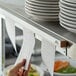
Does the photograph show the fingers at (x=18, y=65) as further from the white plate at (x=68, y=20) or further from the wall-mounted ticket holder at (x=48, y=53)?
the white plate at (x=68, y=20)

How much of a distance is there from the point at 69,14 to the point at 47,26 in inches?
5.2

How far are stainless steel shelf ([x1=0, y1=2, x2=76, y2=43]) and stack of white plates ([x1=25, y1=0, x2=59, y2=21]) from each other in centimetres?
Result: 2

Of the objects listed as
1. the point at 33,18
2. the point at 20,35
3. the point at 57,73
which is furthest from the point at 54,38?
the point at 20,35

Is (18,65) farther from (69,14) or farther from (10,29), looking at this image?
(69,14)

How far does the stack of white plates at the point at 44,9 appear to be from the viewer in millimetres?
799

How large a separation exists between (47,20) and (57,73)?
0.24m

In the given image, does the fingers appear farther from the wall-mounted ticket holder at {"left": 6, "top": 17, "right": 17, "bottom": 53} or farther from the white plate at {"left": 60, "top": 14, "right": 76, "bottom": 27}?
the white plate at {"left": 60, "top": 14, "right": 76, "bottom": 27}

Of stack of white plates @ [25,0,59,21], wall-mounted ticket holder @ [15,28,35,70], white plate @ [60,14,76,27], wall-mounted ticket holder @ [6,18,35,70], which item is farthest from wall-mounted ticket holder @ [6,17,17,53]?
white plate @ [60,14,76,27]

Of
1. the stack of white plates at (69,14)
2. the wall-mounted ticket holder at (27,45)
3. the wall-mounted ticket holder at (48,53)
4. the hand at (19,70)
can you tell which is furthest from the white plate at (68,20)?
the hand at (19,70)

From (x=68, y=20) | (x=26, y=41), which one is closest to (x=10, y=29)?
(x=26, y=41)

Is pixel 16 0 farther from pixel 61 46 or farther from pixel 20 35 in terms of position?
pixel 61 46

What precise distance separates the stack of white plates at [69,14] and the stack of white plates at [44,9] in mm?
86

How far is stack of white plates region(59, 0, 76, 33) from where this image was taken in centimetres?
67

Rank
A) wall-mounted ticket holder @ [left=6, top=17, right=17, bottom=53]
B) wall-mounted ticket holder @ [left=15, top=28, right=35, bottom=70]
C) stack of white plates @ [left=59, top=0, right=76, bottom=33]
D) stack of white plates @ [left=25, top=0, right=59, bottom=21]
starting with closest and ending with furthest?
stack of white plates @ [left=59, top=0, right=76, bottom=33], stack of white plates @ [left=25, top=0, right=59, bottom=21], wall-mounted ticket holder @ [left=15, top=28, right=35, bottom=70], wall-mounted ticket holder @ [left=6, top=17, right=17, bottom=53]
